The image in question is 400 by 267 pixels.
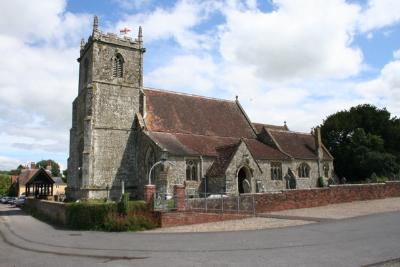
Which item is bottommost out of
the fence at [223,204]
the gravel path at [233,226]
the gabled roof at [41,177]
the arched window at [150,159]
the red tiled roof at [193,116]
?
the gravel path at [233,226]

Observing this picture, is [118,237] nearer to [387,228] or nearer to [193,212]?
[193,212]

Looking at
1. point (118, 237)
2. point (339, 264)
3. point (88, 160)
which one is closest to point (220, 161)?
point (88, 160)

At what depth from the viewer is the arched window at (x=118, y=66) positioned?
3431cm

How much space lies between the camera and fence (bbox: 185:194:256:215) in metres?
20.5

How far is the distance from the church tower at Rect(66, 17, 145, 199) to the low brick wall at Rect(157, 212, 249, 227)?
13982 millimetres

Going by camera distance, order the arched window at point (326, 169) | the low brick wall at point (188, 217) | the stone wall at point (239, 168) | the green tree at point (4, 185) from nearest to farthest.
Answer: the low brick wall at point (188, 217) → the stone wall at point (239, 168) → the arched window at point (326, 169) → the green tree at point (4, 185)

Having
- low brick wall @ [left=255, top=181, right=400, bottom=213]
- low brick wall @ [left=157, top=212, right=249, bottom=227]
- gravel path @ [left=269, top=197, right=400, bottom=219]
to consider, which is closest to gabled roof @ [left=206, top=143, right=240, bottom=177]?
low brick wall @ [left=255, top=181, right=400, bottom=213]

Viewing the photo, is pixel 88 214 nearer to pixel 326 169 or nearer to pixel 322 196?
pixel 322 196

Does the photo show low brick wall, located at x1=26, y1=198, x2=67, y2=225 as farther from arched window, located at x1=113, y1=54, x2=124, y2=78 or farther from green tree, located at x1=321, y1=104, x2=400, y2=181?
green tree, located at x1=321, y1=104, x2=400, y2=181

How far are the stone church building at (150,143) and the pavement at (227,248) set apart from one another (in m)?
13.5

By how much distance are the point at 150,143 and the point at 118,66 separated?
29.0 feet

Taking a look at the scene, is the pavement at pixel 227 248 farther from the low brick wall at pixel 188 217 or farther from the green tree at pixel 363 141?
the green tree at pixel 363 141

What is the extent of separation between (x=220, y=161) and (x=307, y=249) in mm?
20219

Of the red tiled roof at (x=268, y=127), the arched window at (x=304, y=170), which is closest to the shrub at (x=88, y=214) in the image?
the arched window at (x=304, y=170)
